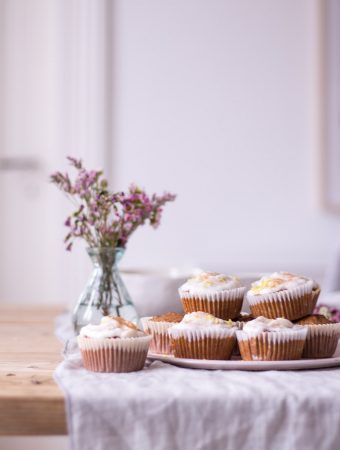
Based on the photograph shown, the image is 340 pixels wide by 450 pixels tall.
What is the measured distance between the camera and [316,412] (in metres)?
0.91

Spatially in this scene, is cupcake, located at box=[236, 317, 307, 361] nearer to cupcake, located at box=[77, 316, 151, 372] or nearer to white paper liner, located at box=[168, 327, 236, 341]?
white paper liner, located at box=[168, 327, 236, 341]

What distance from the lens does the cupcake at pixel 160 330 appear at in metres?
1.19

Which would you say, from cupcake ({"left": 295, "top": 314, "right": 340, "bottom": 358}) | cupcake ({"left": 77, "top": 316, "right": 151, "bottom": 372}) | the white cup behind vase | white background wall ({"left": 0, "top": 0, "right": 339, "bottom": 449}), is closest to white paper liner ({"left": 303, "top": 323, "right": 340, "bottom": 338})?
cupcake ({"left": 295, "top": 314, "right": 340, "bottom": 358})

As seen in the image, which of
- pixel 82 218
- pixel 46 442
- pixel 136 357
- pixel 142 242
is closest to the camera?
pixel 136 357

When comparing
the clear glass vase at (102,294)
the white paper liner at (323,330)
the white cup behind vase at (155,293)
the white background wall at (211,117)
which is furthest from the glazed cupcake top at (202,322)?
the white background wall at (211,117)

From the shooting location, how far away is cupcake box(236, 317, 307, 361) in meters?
1.09

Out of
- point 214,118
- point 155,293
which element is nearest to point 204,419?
point 155,293

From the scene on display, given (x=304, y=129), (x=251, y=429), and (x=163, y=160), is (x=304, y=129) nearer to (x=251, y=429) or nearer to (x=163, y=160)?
(x=163, y=160)

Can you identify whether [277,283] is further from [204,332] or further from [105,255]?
[105,255]

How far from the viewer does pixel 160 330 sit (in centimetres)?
119

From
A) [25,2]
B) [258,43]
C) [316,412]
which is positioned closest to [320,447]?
[316,412]

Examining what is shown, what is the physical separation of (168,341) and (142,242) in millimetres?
2207

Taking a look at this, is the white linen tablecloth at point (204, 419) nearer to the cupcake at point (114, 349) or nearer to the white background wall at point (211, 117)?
the cupcake at point (114, 349)

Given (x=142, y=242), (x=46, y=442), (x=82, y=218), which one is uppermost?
(x=82, y=218)
